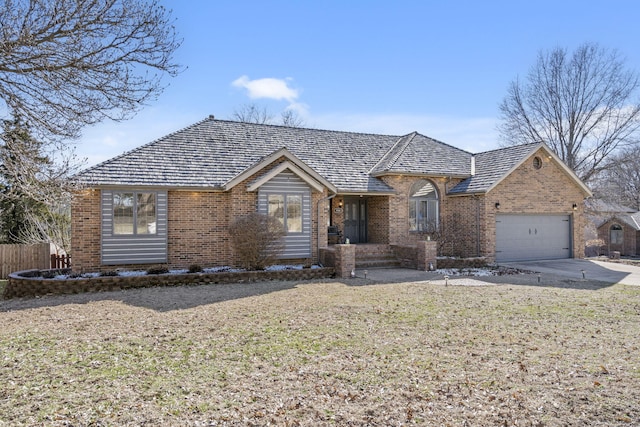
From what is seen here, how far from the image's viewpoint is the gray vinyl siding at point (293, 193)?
1630 cm

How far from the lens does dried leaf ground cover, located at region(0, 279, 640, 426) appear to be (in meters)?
4.59

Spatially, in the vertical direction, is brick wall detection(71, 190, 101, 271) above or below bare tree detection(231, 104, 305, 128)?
below

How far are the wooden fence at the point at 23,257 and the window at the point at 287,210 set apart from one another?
9.67 metres

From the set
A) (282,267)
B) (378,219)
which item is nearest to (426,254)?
(378,219)

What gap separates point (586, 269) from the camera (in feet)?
57.3

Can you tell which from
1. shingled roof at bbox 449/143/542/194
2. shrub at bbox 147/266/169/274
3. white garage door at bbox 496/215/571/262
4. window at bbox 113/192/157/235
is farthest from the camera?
white garage door at bbox 496/215/571/262

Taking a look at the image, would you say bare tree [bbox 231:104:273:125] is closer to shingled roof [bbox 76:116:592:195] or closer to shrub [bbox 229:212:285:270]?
shingled roof [bbox 76:116:592:195]

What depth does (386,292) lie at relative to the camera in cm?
1209

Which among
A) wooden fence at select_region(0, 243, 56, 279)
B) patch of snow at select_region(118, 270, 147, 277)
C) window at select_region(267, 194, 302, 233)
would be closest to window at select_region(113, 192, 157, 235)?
patch of snow at select_region(118, 270, 147, 277)

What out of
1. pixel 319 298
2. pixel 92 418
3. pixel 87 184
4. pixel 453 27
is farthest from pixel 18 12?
pixel 453 27

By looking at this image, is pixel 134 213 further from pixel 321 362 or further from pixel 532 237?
pixel 532 237

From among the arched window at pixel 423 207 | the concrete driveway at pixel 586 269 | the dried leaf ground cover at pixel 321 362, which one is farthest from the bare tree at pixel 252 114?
the dried leaf ground cover at pixel 321 362

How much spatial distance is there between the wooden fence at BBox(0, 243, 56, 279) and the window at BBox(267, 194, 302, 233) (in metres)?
9.67

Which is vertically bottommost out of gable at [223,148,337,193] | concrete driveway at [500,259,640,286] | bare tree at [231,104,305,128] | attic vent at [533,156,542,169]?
concrete driveway at [500,259,640,286]
